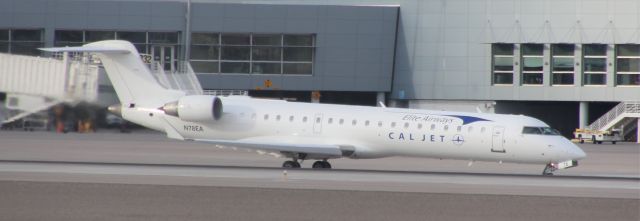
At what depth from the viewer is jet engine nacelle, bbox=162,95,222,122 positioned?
47531mm

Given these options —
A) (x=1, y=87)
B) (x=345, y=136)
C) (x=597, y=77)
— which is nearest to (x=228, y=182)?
(x=1, y=87)

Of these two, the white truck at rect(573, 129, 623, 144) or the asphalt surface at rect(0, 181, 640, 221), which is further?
the white truck at rect(573, 129, 623, 144)

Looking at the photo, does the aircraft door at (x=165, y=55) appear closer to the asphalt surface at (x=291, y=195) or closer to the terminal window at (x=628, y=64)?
the terminal window at (x=628, y=64)

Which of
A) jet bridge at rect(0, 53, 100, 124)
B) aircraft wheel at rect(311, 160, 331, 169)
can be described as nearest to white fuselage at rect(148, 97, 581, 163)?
aircraft wheel at rect(311, 160, 331, 169)

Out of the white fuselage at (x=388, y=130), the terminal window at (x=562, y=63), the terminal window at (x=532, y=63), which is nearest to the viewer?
the white fuselage at (x=388, y=130)

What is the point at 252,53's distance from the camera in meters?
87.9

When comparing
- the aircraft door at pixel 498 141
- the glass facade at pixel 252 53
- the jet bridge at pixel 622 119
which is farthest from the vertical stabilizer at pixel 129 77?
the jet bridge at pixel 622 119

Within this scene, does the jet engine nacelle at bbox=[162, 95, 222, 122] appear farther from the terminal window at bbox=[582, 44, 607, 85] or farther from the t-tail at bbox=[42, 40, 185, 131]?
the terminal window at bbox=[582, 44, 607, 85]

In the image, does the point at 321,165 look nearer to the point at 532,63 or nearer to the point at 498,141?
the point at 498,141

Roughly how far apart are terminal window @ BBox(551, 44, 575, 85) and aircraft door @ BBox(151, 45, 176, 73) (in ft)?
92.1

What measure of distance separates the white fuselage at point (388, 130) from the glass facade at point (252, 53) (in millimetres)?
38075

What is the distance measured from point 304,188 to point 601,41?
56.9 m

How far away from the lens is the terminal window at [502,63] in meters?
88.6

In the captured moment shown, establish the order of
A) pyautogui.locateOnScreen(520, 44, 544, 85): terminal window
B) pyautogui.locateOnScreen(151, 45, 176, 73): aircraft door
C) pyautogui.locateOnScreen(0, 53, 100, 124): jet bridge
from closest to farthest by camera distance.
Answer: pyautogui.locateOnScreen(0, 53, 100, 124): jet bridge, pyautogui.locateOnScreen(151, 45, 176, 73): aircraft door, pyautogui.locateOnScreen(520, 44, 544, 85): terminal window
